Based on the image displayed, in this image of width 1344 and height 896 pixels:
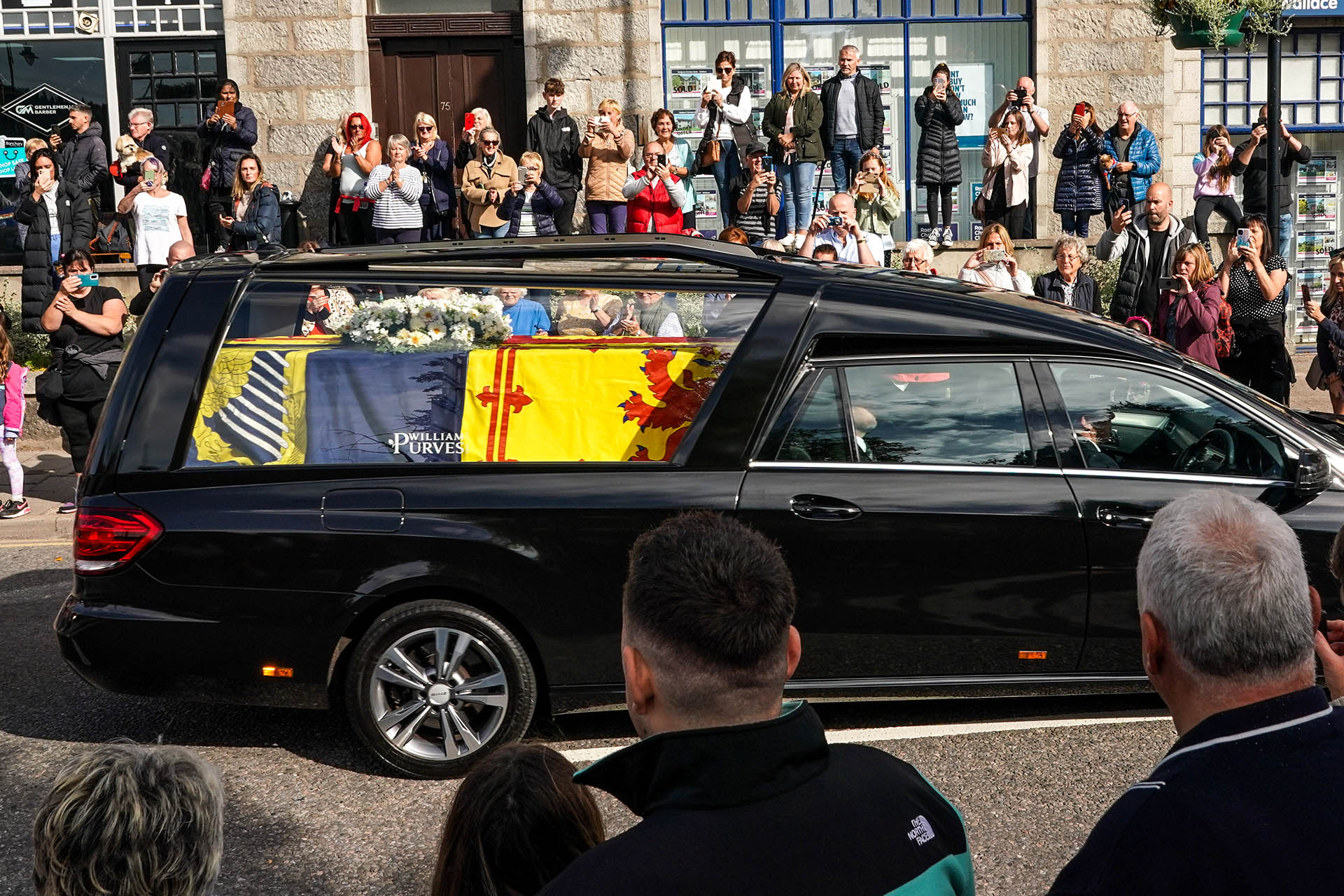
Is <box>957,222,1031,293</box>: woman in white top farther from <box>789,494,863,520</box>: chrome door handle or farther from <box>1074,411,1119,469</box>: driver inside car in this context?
<box>789,494,863,520</box>: chrome door handle

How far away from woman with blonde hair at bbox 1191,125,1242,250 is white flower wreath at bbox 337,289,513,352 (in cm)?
1037

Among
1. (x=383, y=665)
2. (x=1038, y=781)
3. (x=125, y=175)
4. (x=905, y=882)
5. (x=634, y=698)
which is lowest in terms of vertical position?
(x=1038, y=781)

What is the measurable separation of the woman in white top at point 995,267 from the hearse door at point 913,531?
5737 millimetres

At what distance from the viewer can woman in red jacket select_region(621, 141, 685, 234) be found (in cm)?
1388

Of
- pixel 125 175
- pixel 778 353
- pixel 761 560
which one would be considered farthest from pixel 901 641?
pixel 125 175

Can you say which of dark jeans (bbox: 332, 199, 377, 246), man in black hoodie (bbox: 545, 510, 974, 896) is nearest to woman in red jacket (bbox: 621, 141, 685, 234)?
dark jeans (bbox: 332, 199, 377, 246)

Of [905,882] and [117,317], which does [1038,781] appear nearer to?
[905,882]

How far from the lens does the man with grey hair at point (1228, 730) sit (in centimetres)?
198

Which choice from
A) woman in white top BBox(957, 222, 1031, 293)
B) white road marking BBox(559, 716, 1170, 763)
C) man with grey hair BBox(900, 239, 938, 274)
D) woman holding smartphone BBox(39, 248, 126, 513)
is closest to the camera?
white road marking BBox(559, 716, 1170, 763)

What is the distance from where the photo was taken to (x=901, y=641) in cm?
543

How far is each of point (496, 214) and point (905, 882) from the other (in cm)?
1269

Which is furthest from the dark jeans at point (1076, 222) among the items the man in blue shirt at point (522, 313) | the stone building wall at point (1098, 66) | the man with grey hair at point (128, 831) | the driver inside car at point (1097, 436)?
the man with grey hair at point (128, 831)

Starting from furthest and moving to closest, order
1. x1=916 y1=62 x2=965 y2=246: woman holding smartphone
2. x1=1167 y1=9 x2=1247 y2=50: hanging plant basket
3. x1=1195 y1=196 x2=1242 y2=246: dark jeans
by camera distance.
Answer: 1. x1=916 y1=62 x2=965 y2=246: woman holding smartphone
2. x1=1195 y1=196 x2=1242 y2=246: dark jeans
3. x1=1167 y1=9 x2=1247 y2=50: hanging plant basket

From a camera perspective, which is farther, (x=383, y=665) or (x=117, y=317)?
(x=117, y=317)
